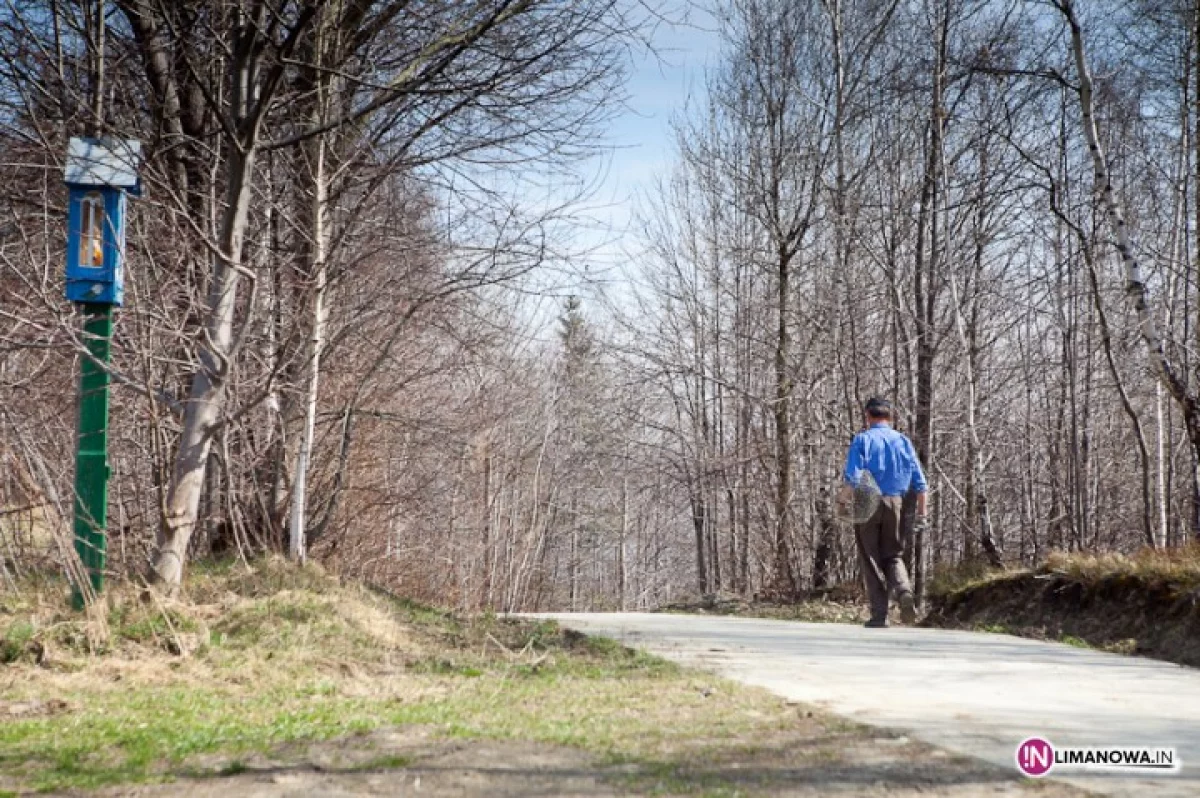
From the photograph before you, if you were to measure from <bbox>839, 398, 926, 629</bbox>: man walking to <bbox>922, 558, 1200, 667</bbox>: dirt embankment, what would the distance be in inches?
38.9

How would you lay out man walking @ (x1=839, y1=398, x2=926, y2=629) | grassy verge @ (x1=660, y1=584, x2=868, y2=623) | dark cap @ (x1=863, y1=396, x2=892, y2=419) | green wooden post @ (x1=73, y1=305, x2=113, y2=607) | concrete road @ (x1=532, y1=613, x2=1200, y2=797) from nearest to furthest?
1. concrete road @ (x1=532, y1=613, x2=1200, y2=797)
2. green wooden post @ (x1=73, y1=305, x2=113, y2=607)
3. man walking @ (x1=839, y1=398, x2=926, y2=629)
4. dark cap @ (x1=863, y1=396, x2=892, y2=419)
5. grassy verge @ (x1=660, y1=584, x2=868, y2=623)

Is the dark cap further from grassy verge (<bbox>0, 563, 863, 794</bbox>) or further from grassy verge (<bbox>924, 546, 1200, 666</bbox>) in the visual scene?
grassy verge (<bbox>0, 563, 863, 794</bbox>)

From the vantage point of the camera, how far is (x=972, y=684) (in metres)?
6.06

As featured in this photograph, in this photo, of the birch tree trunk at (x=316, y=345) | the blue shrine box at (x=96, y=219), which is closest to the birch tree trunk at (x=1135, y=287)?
the birch tree trunk at (x=316, y=345)

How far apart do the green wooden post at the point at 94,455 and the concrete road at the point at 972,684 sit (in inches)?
145

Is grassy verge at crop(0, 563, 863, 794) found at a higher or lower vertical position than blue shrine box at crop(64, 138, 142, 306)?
lower

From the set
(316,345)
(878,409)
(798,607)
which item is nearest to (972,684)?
(878,409)

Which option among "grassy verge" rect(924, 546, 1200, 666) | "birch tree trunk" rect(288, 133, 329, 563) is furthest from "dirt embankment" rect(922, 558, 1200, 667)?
"birch tree trunk" rect(288, 133, 329, 563)

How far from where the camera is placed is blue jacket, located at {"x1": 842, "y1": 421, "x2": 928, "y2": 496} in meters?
9.82

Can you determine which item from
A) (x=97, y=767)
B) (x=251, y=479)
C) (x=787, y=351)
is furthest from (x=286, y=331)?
(x=787, y=351)

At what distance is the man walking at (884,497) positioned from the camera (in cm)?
982

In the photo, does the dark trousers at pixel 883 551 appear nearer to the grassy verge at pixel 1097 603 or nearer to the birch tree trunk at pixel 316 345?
the grassy verge at pixel 1097 603

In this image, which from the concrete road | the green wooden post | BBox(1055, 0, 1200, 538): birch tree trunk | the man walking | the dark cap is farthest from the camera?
the dark cap

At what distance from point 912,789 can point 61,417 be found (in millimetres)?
9104
